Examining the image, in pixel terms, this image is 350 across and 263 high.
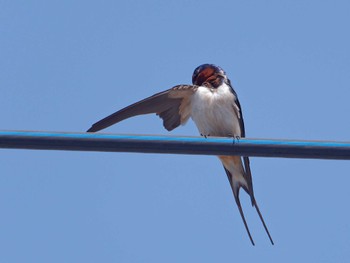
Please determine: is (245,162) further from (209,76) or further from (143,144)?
(143,144)

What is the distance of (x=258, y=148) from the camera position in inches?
105

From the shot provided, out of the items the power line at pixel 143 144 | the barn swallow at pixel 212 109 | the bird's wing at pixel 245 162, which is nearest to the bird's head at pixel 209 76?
the barn swallow at pixel 212 109

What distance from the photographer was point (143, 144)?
264 centimetres

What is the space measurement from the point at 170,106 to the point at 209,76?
31cm

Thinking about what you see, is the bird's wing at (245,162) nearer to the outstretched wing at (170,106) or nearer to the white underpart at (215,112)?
the white underpart at (215,112)


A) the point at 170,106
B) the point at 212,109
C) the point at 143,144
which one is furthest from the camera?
the point at 170,106

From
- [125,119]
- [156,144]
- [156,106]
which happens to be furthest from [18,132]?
[156,106]

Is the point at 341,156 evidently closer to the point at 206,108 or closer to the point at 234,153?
the point at 234,153

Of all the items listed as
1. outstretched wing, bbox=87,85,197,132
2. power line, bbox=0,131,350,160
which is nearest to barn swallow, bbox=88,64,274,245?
outstretched wing, bbox=87,85,197,132

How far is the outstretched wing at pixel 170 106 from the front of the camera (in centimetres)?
428

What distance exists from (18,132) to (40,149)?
9 centimetres

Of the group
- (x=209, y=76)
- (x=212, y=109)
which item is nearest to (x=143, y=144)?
(x=212, y=109)

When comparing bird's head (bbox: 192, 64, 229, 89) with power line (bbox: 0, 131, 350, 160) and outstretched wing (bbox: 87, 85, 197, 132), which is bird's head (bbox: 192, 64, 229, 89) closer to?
outstretched wing (bbox: 87, 85, 197, 132)

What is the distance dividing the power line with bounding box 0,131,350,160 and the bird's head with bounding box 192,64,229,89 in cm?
226
